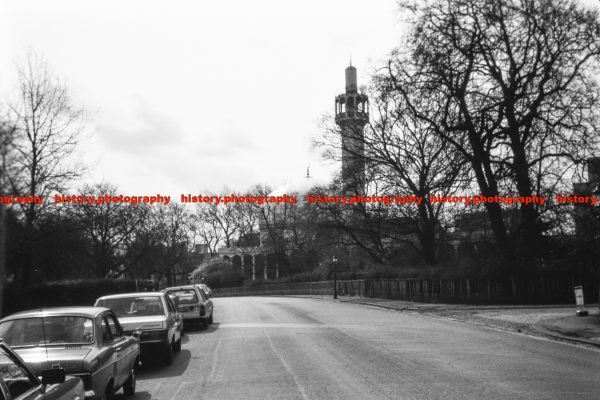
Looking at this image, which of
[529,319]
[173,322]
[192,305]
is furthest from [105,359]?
[529,319]

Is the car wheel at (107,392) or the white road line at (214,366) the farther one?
the white road line at (214,366)

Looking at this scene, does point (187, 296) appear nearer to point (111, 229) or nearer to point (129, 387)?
point (129, 387)

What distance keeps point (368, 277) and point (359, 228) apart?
5.05m

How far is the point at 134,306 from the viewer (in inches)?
584

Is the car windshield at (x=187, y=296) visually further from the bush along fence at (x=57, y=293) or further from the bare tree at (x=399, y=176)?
the bare tree at (x=399, y=176)

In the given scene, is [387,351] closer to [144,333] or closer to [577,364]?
[577,364]

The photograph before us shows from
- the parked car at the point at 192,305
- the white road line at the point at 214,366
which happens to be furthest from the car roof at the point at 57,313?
the parked car at the point at 192,305

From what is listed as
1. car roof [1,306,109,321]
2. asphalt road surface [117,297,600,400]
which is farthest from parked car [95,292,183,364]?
car roof [1,306,109,321]

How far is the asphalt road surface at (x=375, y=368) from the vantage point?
9.57 m

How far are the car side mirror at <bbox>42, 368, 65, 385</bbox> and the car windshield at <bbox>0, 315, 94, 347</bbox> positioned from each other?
3.68 meters

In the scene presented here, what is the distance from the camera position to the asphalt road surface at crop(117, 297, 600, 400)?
9570mm

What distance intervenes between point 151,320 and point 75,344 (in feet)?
16.2

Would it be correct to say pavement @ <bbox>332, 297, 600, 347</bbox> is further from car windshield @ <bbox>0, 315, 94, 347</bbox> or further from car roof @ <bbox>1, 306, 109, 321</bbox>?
car windshield @ <bbox>0, 315, 94, 347</bbox>

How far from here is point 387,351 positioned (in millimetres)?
14727
